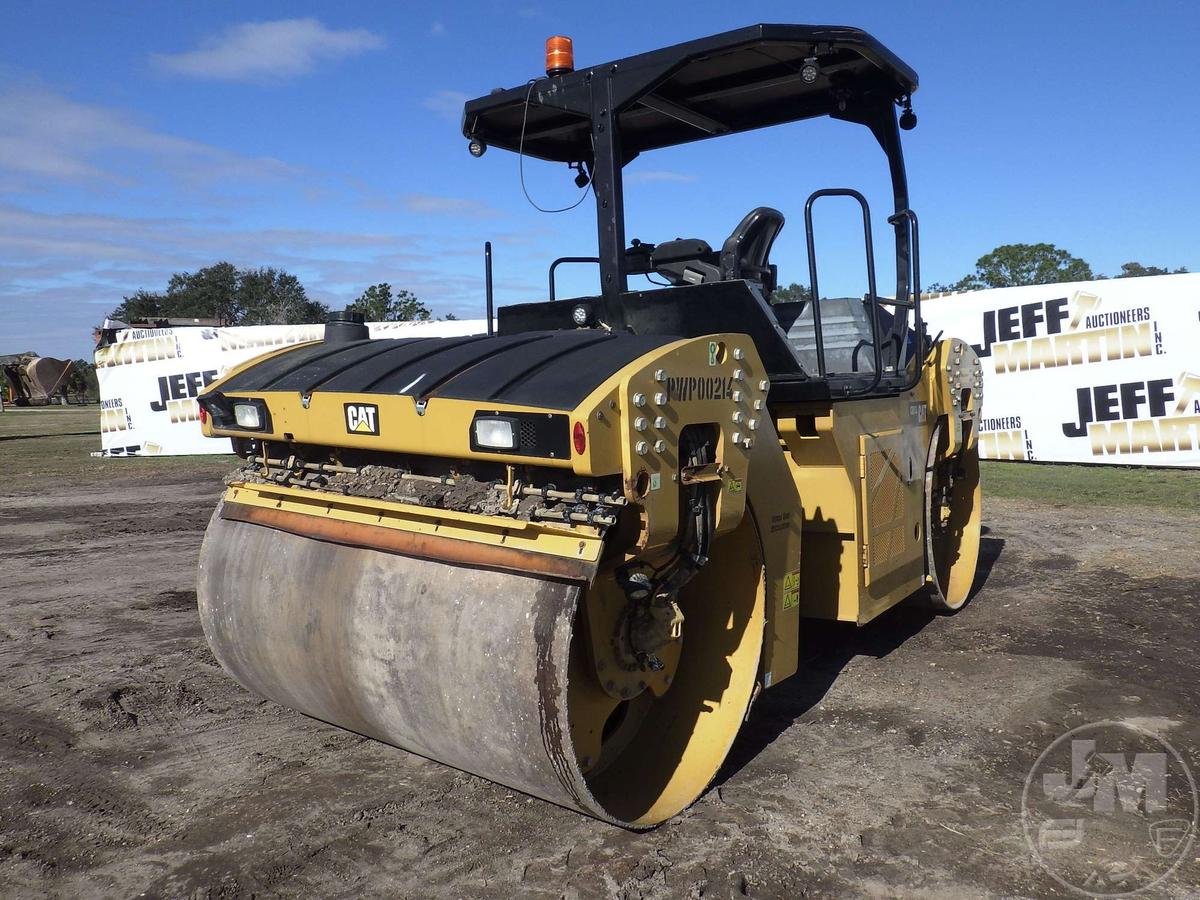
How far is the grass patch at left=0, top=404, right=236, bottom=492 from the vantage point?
13211 millimetres

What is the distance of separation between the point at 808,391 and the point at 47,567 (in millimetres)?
6051

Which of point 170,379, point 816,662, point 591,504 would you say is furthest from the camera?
point 170,379

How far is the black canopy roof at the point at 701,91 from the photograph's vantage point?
375cm

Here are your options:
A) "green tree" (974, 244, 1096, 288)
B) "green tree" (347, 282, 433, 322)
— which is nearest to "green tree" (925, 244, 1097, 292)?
"green tree" (974, 244, 1096, 288)

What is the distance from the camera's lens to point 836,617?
4.09 metres

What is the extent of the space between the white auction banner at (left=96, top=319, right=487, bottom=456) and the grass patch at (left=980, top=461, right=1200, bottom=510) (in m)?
8.78

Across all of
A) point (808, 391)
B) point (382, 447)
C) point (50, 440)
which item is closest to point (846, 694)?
point (808, 391)

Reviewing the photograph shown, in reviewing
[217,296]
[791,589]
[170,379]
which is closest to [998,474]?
[791,589]

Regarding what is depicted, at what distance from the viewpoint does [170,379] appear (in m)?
16.7

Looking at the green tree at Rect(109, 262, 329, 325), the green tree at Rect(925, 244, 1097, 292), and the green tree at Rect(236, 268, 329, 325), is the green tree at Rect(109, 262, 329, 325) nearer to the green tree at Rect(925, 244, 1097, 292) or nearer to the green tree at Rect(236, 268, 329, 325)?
the green tree at Rect(236, 268, 329, 325)

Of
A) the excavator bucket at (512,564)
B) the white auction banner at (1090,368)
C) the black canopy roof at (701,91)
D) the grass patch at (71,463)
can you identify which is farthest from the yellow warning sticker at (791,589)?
the grass patch at (71,463)

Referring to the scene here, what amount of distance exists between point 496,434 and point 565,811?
4.45 feet

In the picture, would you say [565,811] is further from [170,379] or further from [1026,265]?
[1026,265]

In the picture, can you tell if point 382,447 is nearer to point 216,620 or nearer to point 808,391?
point 216,620
